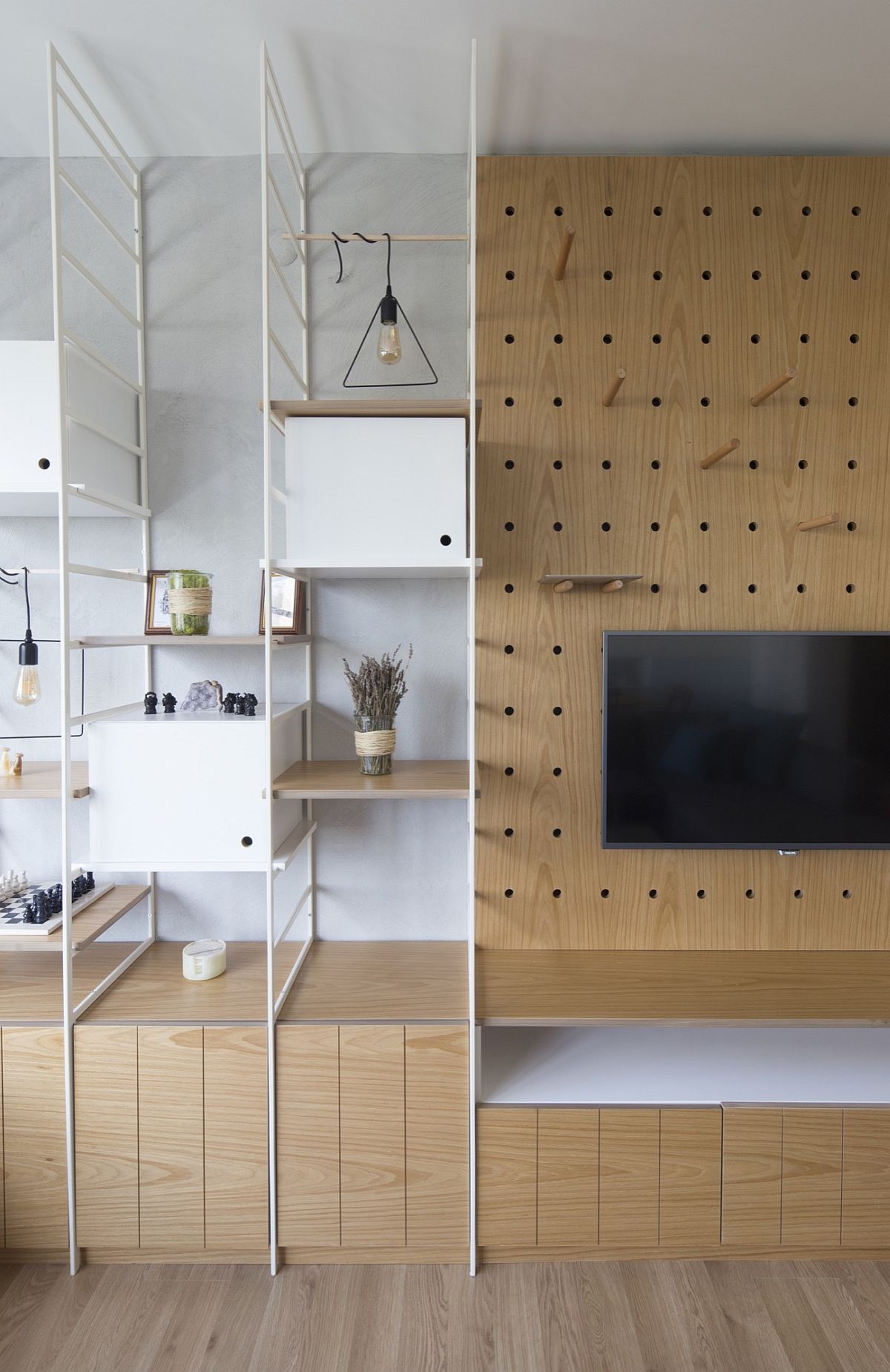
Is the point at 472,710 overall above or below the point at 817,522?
below

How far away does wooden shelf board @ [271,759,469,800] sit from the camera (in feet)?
6.10

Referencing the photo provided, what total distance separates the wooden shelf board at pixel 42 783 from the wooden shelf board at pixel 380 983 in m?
0.73

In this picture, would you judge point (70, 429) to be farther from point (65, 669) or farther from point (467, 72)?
point (467, 72)

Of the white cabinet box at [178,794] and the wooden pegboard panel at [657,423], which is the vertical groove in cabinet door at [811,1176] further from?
the white cabinet box at [178,794]

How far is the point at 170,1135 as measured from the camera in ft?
6.35

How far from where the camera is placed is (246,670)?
7.80 feet

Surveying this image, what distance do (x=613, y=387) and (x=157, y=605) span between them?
51.5 inches

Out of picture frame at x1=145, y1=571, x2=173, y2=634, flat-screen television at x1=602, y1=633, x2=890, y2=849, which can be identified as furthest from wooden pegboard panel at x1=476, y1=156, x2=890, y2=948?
picture frame at x1=145, y1=571, x2=173, y2=634

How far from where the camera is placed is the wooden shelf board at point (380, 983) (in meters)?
1.96

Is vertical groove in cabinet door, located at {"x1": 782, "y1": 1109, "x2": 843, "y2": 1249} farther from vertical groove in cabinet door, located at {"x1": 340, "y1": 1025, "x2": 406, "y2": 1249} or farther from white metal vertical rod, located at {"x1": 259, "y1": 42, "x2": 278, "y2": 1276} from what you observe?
white metal vertical rod, located at {"x1": 259, "y1": 42, "x2": 278, "y2": 1276}

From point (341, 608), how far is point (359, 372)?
66cm

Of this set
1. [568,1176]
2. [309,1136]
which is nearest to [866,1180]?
[568,1176]

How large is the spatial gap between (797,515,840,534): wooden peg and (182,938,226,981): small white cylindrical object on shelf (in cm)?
185

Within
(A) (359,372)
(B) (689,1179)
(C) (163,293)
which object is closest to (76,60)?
(C) (163,293)
